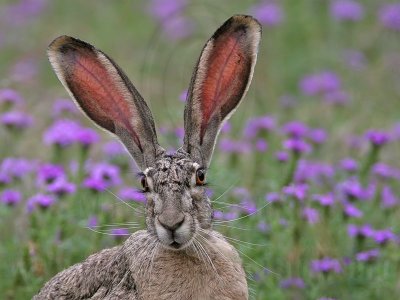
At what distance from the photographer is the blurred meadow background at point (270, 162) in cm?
712

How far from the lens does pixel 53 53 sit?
233 inches

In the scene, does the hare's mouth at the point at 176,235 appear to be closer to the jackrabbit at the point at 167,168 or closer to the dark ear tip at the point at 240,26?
the jackrabbit at the point at 167,168

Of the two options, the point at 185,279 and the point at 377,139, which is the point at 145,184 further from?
the point at 377,139

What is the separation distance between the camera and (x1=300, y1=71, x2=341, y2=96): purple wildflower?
36.7 feet

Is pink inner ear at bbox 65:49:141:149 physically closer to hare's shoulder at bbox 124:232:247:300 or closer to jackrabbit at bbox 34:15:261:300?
jackrabbit at bbox 34:15:261:300

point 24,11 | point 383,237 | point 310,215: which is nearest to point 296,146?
point 310,215

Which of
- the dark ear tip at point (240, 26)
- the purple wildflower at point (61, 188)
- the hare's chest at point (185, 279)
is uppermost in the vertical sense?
the dark ear tip at point (240, 26)

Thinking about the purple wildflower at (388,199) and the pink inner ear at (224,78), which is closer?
the pink inner ear at (224,78)

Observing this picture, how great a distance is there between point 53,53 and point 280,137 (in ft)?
14.5

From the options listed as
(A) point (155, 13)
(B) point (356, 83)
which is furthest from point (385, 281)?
(A) point (155, 13)

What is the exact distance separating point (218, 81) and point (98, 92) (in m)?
0.68

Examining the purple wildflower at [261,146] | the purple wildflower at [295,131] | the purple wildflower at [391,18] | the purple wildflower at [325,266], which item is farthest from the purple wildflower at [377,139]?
the purple wildflower at [391,18]

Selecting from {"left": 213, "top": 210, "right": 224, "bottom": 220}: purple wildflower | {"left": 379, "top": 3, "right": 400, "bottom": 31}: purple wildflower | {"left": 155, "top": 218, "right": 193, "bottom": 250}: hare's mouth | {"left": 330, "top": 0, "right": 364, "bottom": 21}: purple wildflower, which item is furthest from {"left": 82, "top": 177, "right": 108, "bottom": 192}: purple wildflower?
{"left": 330, "top": 0, "right": 364, "bottom": 21}: purple wildflower

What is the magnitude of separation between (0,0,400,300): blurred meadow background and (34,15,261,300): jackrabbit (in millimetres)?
329
